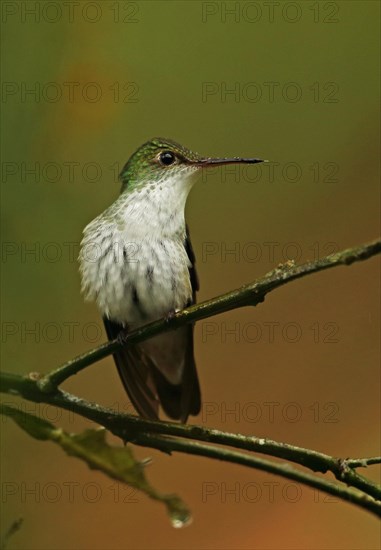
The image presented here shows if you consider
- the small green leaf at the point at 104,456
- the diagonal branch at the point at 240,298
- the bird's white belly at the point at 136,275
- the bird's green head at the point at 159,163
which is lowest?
the small green leaf at the point at 104,456

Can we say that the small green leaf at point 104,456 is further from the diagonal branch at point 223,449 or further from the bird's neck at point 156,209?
the bird's neck at point 156,209

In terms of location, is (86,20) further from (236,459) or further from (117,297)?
(236,459)

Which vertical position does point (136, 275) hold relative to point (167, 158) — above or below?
below

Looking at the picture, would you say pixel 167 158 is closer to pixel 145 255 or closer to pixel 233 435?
pixel 145 255

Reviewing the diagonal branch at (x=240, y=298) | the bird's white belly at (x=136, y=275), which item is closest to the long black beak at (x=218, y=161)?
the bird's white belly at (x=136, y=275)

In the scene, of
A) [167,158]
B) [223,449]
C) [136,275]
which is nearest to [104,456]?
[223,449]

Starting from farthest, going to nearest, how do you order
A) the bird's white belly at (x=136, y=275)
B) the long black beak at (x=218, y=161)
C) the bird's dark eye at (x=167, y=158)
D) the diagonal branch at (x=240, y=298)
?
the bird's dark eye at (x=167, y=158) < the bird's white belly at (x=136, y=275) < the long black beak at (x=218, y=161) < the diagonal branch at (x=240, y=298)

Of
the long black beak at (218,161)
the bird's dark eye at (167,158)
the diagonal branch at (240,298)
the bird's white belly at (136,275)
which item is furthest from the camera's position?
the bird's dark eye at (167,158)

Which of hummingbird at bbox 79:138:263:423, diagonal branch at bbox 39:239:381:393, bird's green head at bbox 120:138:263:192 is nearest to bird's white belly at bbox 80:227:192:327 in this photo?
hummingbird at bbox 79:138:263:423

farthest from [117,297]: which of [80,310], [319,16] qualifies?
[319,16]
